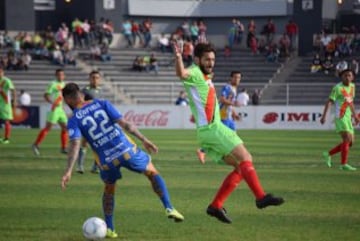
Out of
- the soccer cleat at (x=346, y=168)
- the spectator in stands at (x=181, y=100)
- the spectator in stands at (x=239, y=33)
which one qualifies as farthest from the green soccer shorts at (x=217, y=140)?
the spectator in stands at (x=239, y=33)

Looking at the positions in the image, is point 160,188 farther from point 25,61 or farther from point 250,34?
point 250,34

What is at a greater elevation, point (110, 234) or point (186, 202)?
point (110, 234)

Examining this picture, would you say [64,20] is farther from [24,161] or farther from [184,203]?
[184,203]

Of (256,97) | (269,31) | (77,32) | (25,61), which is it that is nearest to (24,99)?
(25,61)

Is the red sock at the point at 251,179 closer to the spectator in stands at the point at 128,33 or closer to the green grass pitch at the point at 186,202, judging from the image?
the green grass pitch at the point at 186,202

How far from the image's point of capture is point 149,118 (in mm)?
39062

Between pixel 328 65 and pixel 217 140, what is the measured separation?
3486 cm

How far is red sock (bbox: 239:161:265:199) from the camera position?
10523 mm

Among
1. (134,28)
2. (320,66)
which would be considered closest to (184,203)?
(320,66)

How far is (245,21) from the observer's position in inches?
2153

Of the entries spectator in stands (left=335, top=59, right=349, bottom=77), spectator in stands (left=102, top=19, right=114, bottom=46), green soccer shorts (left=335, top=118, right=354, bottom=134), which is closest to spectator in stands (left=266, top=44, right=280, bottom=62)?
spectator in stands (left=335, top=59, right=349, bottom=77)

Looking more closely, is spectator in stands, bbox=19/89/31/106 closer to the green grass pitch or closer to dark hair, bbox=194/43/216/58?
the green grass pitch

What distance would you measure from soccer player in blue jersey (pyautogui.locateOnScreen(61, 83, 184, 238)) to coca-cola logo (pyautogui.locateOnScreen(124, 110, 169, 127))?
27987 millimetres

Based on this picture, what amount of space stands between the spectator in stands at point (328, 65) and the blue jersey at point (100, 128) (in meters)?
35.0
